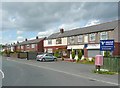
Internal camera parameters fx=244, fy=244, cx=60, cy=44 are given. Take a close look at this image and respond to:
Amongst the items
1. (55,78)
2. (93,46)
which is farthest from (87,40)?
(55,78)

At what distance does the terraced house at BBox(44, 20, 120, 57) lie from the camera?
45688 millimetres

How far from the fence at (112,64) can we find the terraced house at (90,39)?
18.4 m

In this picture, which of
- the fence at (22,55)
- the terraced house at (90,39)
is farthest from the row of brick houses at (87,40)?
the fence at (22,55)

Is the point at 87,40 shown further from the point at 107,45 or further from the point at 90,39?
the point at 107,45

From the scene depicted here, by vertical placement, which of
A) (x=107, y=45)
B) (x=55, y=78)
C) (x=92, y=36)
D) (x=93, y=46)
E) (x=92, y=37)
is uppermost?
(x=92, y=36)

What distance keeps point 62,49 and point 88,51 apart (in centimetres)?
1445

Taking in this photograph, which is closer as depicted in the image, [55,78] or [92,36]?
[55,78]

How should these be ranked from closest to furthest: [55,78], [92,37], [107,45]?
[55,78], [107,45], [92,37]

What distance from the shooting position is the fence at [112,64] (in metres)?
23.0

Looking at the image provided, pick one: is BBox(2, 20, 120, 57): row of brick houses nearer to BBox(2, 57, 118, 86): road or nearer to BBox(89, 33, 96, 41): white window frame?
BBox(89, 33, 96, 41): white window frame

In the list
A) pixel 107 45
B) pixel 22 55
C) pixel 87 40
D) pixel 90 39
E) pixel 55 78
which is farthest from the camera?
pixel 22 55

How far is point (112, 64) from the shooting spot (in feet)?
77.6

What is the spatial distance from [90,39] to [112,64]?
28.6 metres

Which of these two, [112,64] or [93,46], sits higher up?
[93,46]
